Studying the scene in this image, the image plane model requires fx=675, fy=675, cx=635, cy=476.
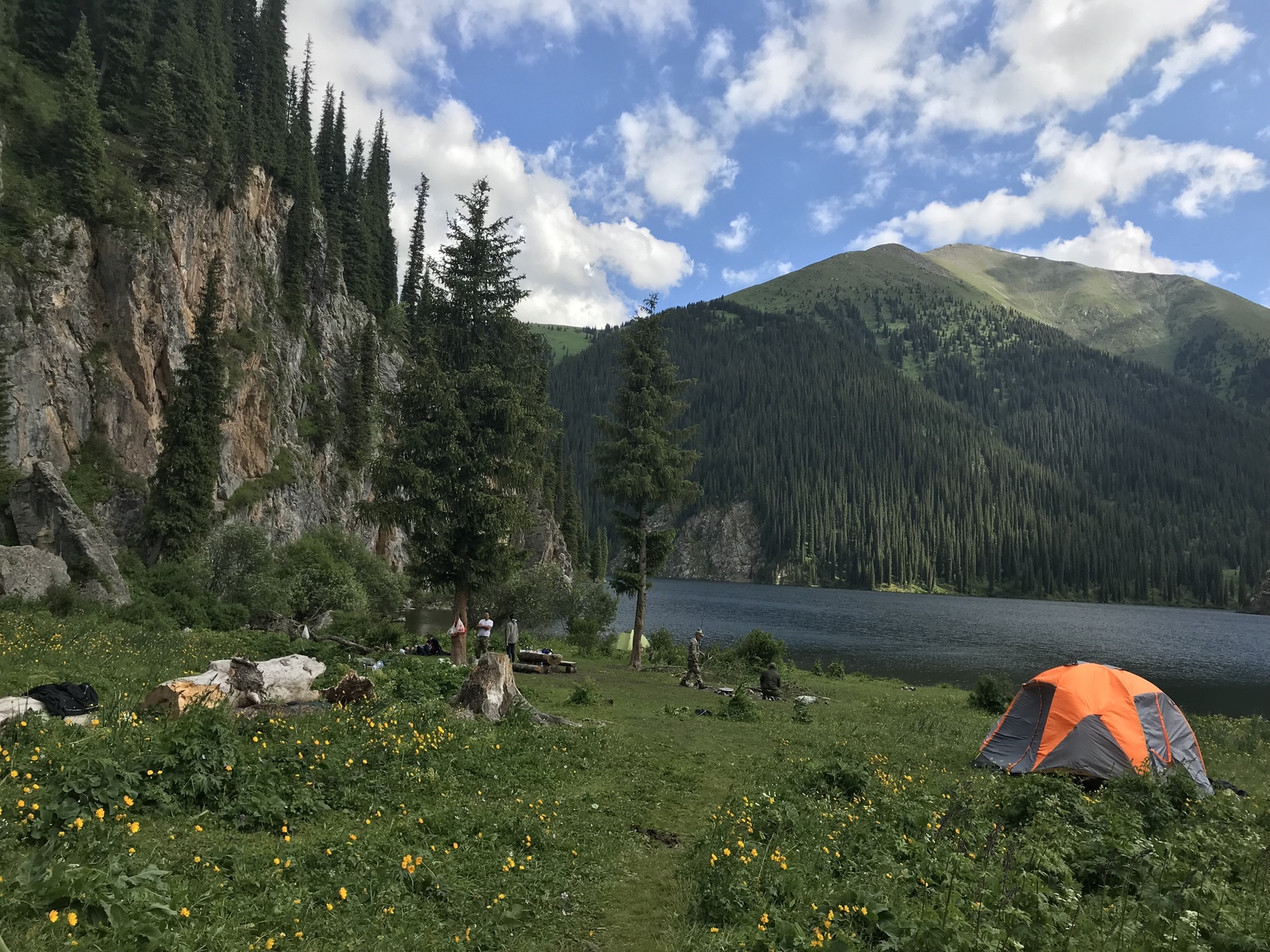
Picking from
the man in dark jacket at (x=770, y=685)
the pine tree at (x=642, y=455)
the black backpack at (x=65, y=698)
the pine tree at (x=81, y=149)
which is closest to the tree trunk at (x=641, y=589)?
the pine tree at (x=642, y=455)

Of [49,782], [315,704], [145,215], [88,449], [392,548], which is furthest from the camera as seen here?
[392,548]

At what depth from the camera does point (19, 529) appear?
26.7 meters

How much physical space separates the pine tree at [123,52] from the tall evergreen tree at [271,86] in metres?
9.78

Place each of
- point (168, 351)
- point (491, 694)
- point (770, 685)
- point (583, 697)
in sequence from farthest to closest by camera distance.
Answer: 1. point (168, 351)
2. point (770, 685)
3. point (583, 697)
4. point (491, 694)

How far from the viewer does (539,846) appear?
7891mm

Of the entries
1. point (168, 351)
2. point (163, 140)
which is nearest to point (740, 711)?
point (168, 351)

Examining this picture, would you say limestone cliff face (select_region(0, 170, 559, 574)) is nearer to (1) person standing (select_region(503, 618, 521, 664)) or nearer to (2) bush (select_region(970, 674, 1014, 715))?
(1) person standing (select_region(503, 618, 521, 664))

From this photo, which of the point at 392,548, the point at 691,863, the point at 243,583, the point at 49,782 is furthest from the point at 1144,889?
the point at 392,548

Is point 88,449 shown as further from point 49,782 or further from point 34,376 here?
point 49,782

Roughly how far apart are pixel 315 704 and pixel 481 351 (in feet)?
47.6

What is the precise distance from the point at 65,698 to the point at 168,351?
4396 centimetres

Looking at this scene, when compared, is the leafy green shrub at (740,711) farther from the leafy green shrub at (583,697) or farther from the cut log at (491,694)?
the cut log at (491,694)

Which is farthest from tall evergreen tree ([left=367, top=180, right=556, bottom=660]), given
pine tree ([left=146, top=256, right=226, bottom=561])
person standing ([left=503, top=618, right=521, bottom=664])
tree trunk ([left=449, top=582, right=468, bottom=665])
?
pine tree ([left=146, top=256, right=226, bottom=561])

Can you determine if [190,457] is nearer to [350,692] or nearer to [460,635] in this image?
[460,635]
